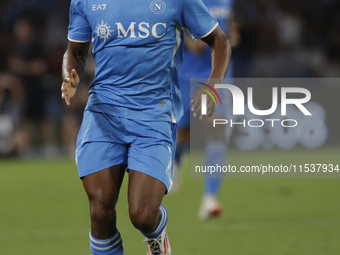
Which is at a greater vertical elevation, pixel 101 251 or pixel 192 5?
pixel 192 5

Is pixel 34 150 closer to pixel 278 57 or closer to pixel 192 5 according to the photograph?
pixel 278 57

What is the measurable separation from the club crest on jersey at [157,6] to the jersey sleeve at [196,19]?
4.8 inches

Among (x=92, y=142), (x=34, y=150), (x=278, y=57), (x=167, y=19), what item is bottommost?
(x=34, y=150)

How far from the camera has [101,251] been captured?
3729 mm

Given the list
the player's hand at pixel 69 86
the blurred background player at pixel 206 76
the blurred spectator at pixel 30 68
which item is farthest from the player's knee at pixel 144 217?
the blurred spectator at pixel 30 68

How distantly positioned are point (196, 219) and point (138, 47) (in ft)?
8.69

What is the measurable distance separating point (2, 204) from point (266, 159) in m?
4.81

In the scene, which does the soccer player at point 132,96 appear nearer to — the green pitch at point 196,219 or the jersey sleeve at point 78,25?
the jersey sleeve at point 78,25

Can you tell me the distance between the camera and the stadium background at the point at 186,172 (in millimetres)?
5254

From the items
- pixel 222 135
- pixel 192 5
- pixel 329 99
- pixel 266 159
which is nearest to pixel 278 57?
pixel 329 99

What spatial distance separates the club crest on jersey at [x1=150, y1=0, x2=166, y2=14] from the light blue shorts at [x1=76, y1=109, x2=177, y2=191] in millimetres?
665

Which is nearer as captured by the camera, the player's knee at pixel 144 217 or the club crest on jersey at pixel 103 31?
the player's knee at pixel 144 217

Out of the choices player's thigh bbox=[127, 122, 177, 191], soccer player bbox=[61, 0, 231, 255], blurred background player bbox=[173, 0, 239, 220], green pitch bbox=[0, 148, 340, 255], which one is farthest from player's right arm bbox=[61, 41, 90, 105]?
blurred background player bbox=[173, 0, 239, 220]

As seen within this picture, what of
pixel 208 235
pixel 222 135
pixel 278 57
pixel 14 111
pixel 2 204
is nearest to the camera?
pixel 208 235
